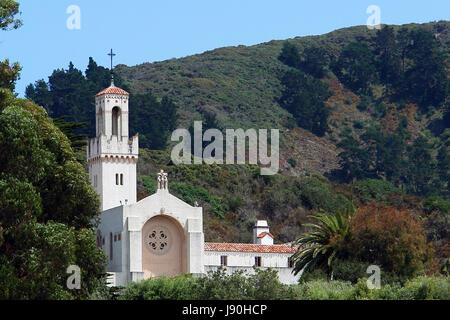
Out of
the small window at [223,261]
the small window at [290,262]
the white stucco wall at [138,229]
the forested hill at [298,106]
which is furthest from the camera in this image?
the forested hill at [298,106]

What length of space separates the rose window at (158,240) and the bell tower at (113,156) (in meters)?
4.28

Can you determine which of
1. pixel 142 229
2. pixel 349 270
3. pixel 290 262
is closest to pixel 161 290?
pixel 349 270

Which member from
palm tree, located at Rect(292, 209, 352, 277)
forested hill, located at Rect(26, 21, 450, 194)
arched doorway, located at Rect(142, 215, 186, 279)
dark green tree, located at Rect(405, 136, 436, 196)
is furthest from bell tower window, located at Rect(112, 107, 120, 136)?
dark green tree, located at Rect(405, 136, 436, 196)

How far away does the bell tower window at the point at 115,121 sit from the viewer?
8244 centimetres

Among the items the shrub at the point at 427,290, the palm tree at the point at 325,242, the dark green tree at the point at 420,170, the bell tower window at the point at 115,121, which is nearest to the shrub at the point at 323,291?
the shrub at the point at 427,290

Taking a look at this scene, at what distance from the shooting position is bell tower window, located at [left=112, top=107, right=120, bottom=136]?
82438mm

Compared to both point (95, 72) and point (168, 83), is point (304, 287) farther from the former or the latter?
point (168, 83)

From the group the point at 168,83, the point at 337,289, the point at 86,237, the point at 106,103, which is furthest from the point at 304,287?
the point at 168,83

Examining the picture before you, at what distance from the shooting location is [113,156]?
3204 inches

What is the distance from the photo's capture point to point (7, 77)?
57125 millimetres

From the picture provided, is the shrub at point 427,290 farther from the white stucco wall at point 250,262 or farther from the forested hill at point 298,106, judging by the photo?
the forested hill at point 298,106

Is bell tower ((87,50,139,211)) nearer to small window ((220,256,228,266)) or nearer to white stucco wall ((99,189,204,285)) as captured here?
white stucco wall ((99,189,204,285))

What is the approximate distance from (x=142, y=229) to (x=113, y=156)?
269 inches

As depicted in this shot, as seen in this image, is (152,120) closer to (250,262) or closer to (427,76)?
(427,76)
